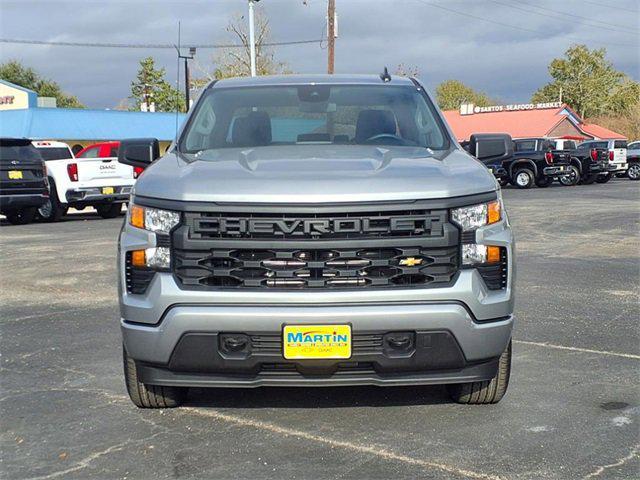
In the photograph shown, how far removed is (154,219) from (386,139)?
5.94 ft

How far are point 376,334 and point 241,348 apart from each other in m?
0.65

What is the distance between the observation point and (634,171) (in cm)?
3706

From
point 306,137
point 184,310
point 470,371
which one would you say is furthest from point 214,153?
point 470,371

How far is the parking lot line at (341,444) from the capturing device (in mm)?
3776

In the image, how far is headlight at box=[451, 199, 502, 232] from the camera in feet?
13.3

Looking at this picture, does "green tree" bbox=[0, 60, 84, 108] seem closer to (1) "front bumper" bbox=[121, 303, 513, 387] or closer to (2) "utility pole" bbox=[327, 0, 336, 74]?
(2) "utility pole" bbox=[327, 0, 336, 74]

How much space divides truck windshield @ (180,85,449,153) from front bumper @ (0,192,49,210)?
1296 cm

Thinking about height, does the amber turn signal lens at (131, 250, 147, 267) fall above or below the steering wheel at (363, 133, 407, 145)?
below

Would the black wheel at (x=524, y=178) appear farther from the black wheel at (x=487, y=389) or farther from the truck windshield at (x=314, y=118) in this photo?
the black wheel at (x=487, y=389)

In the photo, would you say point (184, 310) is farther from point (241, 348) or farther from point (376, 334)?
point (376, 334)

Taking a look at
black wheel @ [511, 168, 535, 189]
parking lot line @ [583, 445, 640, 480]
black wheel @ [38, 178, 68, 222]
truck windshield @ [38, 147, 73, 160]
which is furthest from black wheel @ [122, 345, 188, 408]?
black wheel @ [511, 168, 535, 189]

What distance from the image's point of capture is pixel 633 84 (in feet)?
315

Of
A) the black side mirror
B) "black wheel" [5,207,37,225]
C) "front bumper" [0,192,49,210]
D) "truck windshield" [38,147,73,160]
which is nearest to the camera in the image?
the black side mirror

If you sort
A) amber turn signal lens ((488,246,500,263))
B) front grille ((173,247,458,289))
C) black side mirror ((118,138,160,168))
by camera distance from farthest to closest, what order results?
black side mirror ((118,138,160,168)) → amber turn signal lens ((488,246,500,263)) → front grille ((173,247,458,289))
